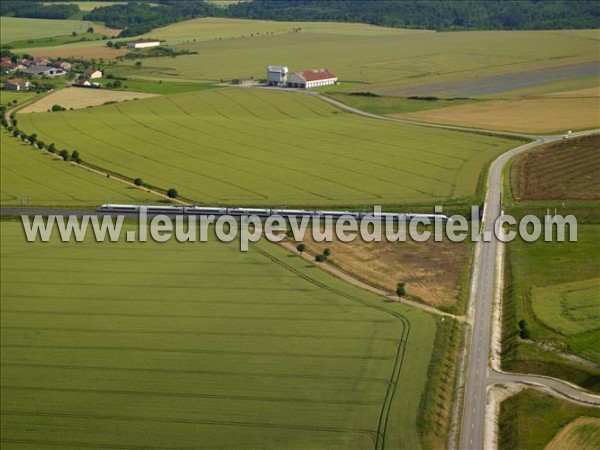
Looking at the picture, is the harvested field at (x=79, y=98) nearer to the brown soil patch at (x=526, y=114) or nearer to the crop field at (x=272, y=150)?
the crop field at (x=272, y=150)

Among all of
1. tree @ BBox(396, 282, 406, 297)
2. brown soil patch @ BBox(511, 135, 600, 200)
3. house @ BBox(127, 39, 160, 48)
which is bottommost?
tree @ BBox(396, 282, 406, 297)

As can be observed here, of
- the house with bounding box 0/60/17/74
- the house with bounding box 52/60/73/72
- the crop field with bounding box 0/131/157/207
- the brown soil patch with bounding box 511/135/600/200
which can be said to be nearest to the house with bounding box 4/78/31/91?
the house with bounding box 0/60/17/74

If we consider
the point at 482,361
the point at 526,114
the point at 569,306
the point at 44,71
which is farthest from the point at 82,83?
the point at 482,361

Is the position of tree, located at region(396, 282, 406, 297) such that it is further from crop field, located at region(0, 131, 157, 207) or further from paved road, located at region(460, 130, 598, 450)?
crop field, located at region(0, 131, 157, 207)

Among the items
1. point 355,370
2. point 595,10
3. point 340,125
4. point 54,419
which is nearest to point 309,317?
point 355,370

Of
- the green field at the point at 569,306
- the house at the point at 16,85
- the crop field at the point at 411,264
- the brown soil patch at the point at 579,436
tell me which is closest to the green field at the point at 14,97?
the house at the point at 16,85

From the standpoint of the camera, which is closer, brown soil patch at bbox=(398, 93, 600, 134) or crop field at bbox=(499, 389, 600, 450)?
crop field at bbox=(499, 389, 600, 450)

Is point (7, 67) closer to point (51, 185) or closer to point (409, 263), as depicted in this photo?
point (51, 185)
